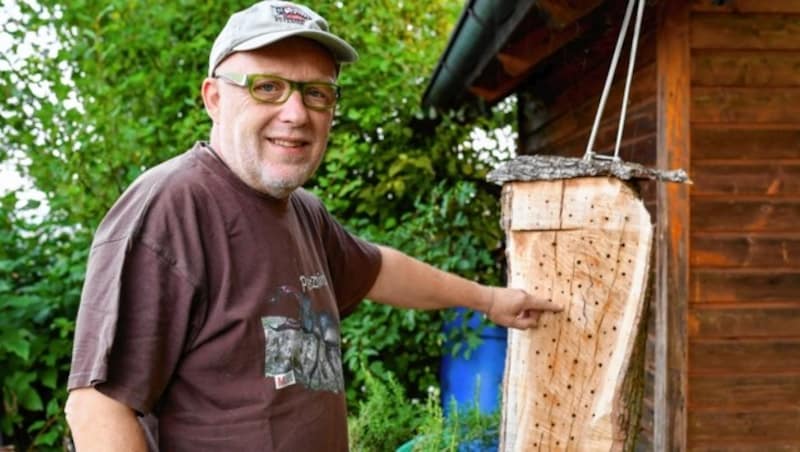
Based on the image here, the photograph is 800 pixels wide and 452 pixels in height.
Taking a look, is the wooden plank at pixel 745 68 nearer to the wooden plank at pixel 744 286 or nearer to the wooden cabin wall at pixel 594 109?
the wooden cabin wall at pixel 594 109

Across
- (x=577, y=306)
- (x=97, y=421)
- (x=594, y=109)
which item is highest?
(x=594, y=109)

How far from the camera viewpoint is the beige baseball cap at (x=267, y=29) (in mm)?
1371

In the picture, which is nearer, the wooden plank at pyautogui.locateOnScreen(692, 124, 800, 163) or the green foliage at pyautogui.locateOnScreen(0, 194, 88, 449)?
the wooden plank at pyautogui.locateOnScreen(692, 124, 800, 163)

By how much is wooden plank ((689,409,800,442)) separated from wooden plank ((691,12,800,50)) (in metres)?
1.40

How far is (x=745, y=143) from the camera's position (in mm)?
2670

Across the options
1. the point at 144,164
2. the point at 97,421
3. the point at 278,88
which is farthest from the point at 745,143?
the point at 144,164

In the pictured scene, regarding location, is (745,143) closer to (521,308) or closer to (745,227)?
(745,227)

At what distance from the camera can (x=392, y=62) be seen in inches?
224

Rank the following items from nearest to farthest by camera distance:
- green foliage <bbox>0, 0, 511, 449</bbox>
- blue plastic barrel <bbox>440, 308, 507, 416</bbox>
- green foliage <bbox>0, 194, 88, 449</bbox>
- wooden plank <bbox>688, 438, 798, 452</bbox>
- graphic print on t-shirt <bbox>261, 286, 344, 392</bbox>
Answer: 1. graphic print on t-shirt <bbox>261, 286, 344, 392</bbox>
2. wooden plank <bbox>688, 438, 798, 452</bbox>
3. green foliage <bbox>0, 194, 88, 449</bbox>
4. green foliage <bbox>0, 0, 511, 449</bbox>
5. blue plastic barrel <bbox>440, 308, 507, 416</bbox>

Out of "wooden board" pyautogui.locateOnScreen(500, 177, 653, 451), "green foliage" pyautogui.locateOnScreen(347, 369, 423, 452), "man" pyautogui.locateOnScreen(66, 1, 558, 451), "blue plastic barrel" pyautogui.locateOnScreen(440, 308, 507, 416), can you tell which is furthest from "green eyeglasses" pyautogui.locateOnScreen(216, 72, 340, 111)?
"blue plastic barrel" pyautogui.locateOnScreen(440, 308, 507, 416)

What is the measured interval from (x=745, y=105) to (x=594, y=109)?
1181mm

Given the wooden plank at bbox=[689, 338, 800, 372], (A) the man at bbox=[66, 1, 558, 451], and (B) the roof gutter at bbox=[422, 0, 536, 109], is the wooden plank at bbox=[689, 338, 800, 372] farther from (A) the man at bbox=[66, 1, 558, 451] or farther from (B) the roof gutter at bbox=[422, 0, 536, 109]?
(A) the man at bbox=[66, 1, 558, 451]

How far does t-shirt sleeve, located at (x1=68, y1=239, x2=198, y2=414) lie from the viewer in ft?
3.83

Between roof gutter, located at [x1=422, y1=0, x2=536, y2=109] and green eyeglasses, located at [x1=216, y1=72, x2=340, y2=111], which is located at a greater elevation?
roof gutter, located at [x1=422, y1=0, x2=536, y2=109]
